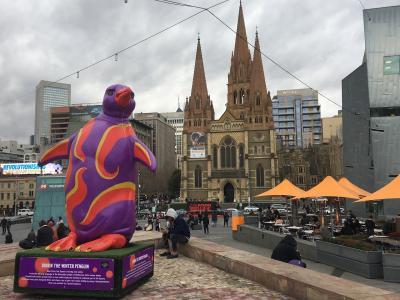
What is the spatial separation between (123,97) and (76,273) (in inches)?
139

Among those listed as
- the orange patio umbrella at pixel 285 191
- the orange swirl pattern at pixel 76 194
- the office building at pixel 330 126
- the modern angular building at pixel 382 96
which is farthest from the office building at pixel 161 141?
the orange swirl pattern at pixel 76 194

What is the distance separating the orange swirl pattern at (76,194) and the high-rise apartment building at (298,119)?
12265 centimetres

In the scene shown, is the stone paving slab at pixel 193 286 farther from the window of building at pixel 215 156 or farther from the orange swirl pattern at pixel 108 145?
the window of building at pixel 215 156

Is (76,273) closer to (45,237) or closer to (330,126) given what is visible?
(45,237)

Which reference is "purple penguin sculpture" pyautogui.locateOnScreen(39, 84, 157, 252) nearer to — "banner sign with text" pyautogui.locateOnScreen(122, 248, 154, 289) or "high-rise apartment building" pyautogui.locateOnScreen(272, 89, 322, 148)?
"banner sign with text" pyautogui.locateOnScreen(122, 248, 154, 289)

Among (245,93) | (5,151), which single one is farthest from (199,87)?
(5,151)

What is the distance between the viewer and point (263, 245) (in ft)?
55.7

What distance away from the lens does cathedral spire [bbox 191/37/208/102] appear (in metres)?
76.6

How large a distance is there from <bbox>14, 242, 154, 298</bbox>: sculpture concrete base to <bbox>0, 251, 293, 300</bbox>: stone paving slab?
25cm

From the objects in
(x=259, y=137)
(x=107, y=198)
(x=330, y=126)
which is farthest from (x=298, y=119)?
(x=107, y=198)

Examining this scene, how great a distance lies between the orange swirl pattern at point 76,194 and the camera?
759 cm

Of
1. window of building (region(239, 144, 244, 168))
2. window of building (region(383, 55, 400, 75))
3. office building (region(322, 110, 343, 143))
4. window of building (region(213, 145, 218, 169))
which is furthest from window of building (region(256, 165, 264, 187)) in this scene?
office building (region(322, 110, 343, 143))

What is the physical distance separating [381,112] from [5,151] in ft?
485

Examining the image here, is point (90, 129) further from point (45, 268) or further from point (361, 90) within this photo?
point (361, 90)
